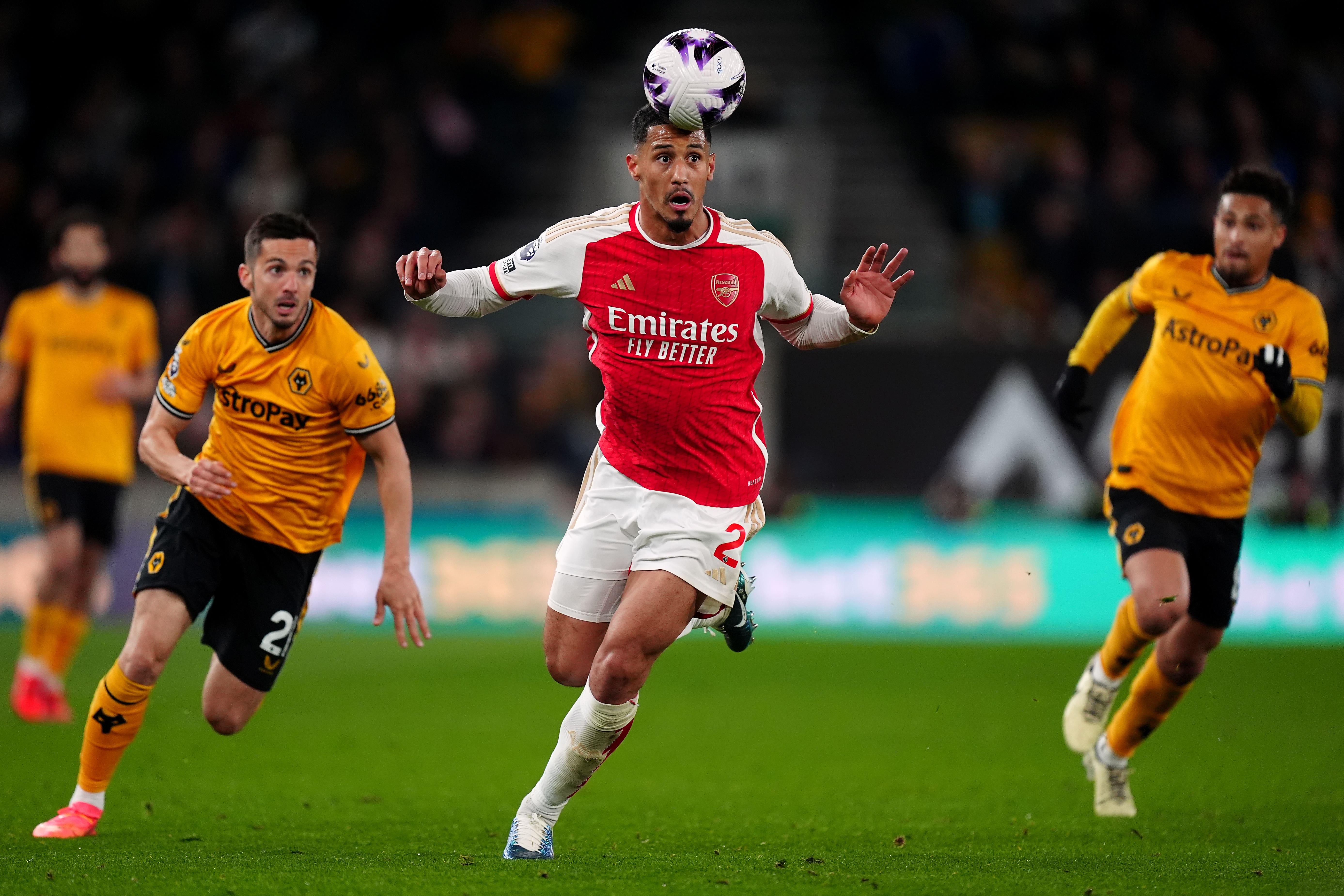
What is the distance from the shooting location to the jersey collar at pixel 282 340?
6.39 meters

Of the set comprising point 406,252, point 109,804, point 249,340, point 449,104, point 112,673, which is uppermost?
point 449,104

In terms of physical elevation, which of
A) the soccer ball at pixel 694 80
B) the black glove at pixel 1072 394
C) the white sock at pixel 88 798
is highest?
the soccer ball at pixel 694 80

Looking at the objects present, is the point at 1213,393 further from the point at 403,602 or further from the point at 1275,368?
the point at 403,602

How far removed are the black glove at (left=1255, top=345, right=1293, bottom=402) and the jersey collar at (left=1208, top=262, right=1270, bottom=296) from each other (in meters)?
0.65

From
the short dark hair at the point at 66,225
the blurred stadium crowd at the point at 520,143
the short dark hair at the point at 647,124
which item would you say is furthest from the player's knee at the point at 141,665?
the blurred stadium crowd at the point at 520,143

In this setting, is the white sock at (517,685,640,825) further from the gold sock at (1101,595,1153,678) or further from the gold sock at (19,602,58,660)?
the gold sock at (19,602,58,660)

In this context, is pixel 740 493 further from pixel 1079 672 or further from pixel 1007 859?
pixel 1079 672

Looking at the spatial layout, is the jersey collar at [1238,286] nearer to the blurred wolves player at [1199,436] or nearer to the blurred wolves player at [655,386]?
the blurred wolves player at [1199,436]

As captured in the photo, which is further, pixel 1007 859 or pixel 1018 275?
pixel 1018 275

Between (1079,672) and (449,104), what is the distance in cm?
1040

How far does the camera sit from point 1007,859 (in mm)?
5883

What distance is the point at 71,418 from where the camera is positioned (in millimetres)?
9914

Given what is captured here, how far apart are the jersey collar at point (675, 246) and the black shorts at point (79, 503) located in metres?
5.29

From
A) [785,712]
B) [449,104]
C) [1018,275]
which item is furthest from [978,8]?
[785,712]
